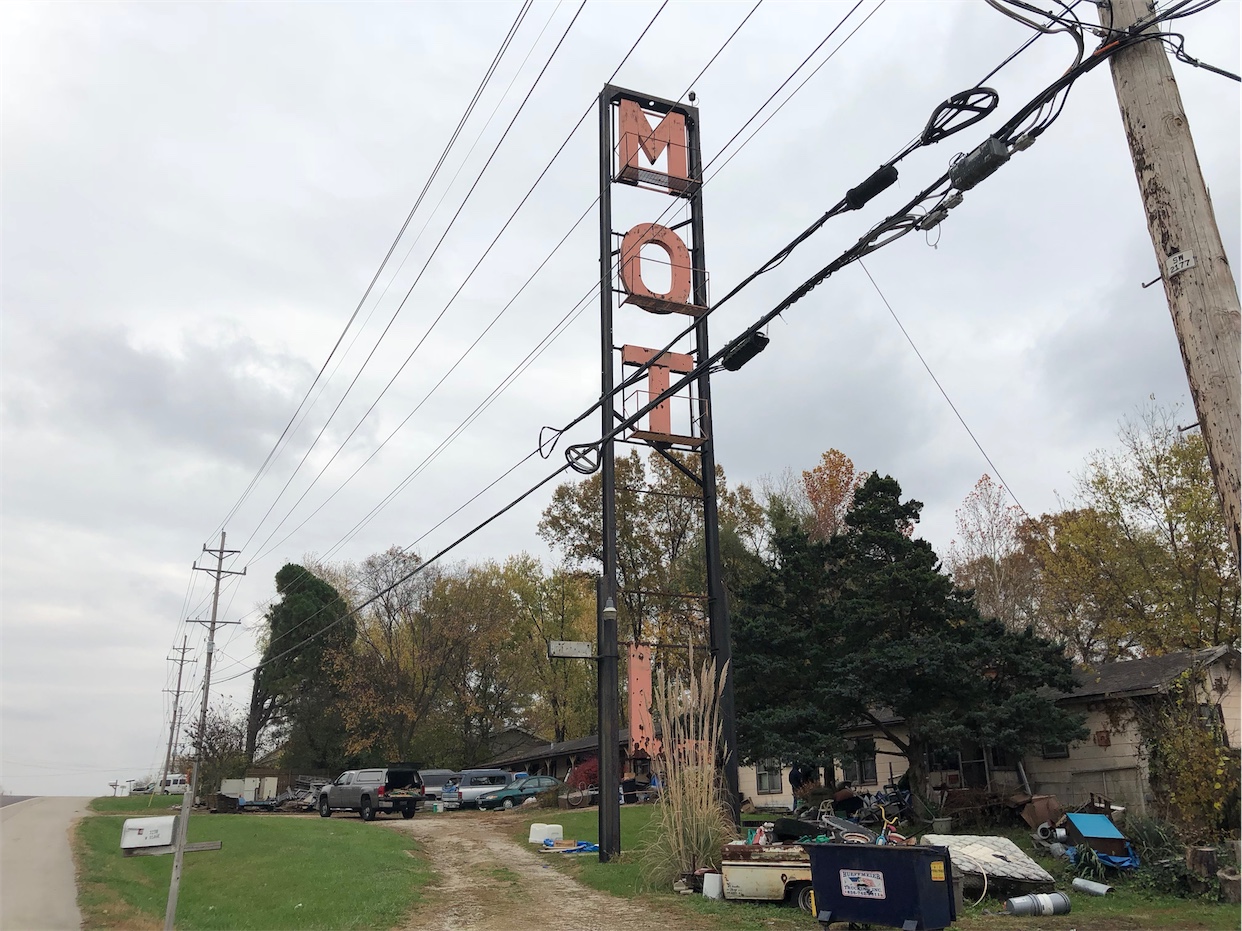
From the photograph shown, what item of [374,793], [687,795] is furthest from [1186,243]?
[374,793]

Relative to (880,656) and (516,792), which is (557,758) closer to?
(516,792)

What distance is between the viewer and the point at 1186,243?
5.92 metres

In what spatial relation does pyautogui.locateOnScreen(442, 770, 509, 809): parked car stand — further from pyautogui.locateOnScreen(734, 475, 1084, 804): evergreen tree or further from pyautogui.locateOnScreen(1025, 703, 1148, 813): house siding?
pyautogui.locateOnScreen(1025, 703, 1148, 813): house siding

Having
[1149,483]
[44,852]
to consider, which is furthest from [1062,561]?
[44,852]

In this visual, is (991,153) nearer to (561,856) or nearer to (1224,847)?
(1224,847)

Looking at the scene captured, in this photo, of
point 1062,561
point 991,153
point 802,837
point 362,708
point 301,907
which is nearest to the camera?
point 991,153

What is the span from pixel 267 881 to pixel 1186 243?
15465mm

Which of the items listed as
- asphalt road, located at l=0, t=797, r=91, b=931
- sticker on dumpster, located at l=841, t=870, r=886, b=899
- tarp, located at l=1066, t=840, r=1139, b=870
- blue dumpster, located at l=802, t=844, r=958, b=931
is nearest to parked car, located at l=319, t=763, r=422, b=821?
asphalt road, located at l=0, t=797, r=91, b=931

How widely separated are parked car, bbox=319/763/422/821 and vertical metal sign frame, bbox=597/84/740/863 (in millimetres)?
15516

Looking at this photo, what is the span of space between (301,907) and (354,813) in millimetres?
23760

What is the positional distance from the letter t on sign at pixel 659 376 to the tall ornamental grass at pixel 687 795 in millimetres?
6639

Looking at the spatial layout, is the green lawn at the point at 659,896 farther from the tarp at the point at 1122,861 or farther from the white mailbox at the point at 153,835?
the white mailbox at the point at 153,835

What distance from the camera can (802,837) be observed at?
49.6ft

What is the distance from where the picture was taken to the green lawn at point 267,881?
1205 cm
